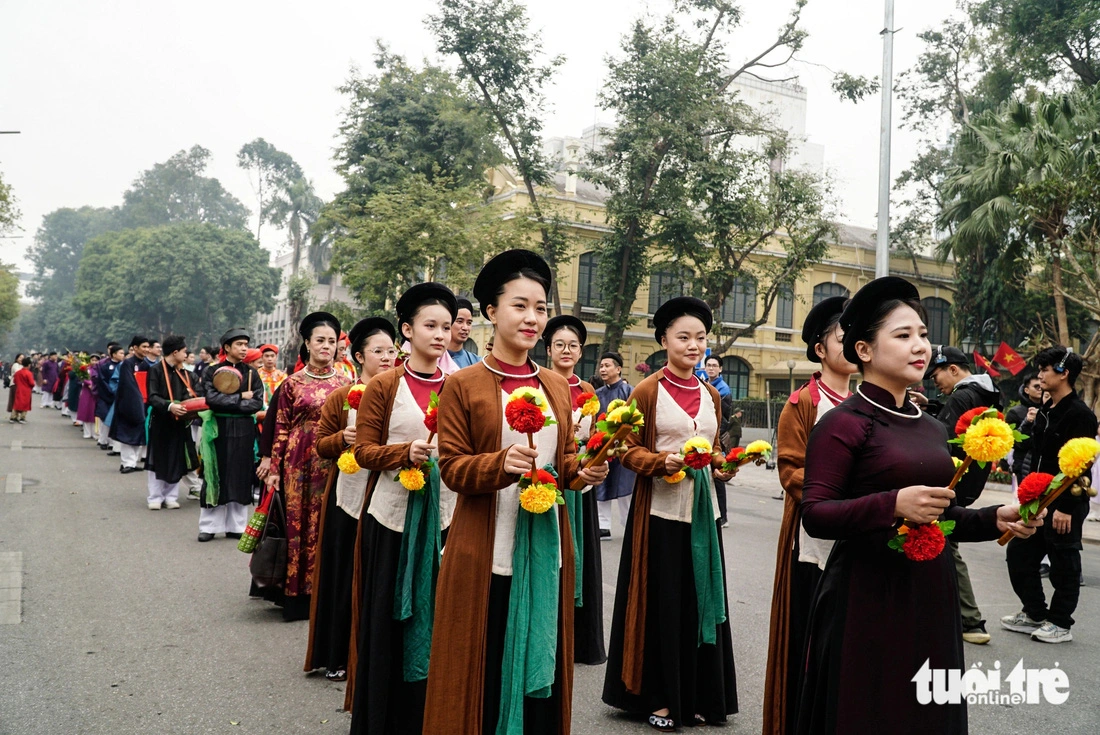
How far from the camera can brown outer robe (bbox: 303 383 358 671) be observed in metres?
5.01

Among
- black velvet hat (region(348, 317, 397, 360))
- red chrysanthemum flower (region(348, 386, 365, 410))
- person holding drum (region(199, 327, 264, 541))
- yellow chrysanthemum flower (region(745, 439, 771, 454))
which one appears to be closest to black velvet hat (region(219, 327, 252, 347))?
person holding drum (region(199, 327, 264, 541))

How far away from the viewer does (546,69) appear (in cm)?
2530

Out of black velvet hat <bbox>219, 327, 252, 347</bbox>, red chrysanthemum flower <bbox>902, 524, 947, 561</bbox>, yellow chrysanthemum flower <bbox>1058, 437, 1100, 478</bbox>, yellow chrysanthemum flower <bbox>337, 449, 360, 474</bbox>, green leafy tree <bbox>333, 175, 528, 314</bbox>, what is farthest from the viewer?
green leafy tree <bbox>333, 175, 528, 314</bbox>

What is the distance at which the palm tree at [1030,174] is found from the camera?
16.0 meters

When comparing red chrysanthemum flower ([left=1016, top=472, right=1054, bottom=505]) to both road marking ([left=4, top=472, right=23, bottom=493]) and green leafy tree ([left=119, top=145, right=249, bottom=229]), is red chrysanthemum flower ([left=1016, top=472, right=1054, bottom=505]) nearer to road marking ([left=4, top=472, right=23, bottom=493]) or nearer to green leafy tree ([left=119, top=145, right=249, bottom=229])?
road marking ([left=4, top=472, right=23, bottom=493])

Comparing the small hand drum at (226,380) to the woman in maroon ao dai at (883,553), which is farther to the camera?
the small hand drum at (226,380)

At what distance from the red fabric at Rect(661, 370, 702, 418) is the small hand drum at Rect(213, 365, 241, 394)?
5.70m

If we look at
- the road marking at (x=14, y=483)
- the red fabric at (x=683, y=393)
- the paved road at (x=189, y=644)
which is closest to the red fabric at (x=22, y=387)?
the road marking at (x=14, y=483)

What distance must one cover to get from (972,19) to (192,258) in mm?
49525

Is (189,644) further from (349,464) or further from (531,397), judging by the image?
(531,397)

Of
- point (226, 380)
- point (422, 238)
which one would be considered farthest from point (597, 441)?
point (422, 238)

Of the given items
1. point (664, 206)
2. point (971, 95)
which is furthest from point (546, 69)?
point (971, 95)

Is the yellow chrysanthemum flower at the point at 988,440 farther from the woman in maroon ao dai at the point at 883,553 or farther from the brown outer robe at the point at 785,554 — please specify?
the brown outer robe at the point at 785,554

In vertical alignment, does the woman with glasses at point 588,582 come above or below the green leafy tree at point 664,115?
below
